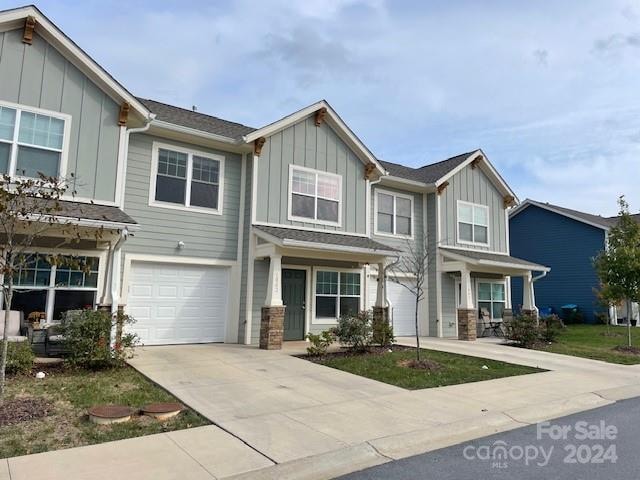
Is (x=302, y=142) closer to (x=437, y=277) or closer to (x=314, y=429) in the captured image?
(x=437, y=277)

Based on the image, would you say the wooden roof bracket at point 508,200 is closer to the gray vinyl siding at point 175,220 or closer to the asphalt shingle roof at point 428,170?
the asphalt shingle roof at point 428,170

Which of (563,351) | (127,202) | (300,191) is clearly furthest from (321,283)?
(563,351)

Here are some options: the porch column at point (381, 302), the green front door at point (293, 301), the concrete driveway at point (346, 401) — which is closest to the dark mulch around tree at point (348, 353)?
the concrete driveway at point (346, 401)

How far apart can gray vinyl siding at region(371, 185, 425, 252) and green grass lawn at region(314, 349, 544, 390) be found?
576 cm

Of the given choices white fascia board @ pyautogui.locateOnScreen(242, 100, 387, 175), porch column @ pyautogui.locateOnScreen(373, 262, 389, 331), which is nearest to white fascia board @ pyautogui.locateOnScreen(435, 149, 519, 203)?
white fascia board @ pyautogui.locateOnScreen(242, 100, 387, 175)

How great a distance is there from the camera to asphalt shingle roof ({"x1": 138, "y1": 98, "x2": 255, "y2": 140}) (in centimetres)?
1359

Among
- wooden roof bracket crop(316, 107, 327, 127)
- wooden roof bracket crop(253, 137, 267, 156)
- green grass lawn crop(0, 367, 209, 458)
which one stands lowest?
green grass lawn crop(0, 367, 209, 458)

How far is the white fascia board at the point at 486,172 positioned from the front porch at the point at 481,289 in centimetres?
268

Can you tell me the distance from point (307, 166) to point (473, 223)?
8254 mm

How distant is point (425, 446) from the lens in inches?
231

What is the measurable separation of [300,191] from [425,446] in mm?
10165

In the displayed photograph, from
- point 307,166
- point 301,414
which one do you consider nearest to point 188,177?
point 307,166

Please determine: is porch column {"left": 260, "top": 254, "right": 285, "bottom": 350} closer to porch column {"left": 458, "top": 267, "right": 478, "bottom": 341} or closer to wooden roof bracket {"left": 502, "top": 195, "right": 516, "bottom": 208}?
porch column {"left": 458, "top": 267, "right": 478, "bottom": 341}

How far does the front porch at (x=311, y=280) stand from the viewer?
1286 centimetres
